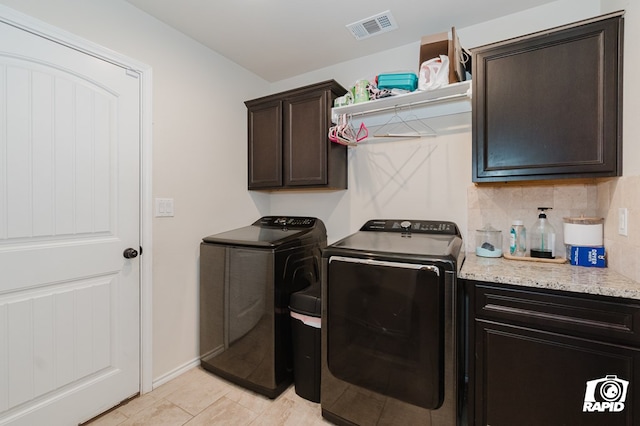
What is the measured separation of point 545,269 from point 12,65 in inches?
115

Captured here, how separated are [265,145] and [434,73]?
1485mm

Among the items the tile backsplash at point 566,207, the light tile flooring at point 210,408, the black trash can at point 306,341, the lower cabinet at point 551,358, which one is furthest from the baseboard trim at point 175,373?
the tile backsplash at point 566,207

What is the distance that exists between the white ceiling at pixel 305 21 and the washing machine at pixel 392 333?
4.99 ft

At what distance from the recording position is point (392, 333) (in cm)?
149

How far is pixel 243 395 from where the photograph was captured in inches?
77.4

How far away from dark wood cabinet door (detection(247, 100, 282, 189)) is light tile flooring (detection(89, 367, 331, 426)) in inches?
63.8

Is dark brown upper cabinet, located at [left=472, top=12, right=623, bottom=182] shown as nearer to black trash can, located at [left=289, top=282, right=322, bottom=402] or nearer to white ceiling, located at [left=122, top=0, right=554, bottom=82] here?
white ceiling, located at [left=122, top=0, right=554, bottom=82]

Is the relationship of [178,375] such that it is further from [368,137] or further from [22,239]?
[368,137]

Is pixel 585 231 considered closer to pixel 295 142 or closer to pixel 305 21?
pixel 295 142

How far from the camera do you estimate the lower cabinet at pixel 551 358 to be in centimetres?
119

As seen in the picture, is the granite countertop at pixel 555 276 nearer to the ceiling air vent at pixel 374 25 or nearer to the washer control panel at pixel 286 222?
the washer control panel at pixel 286 222

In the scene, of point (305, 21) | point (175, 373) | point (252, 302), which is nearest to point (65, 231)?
point (252, 302)

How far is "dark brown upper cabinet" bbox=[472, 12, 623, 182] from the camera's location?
1423 millimetres

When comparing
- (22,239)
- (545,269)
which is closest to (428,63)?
(545,269)
